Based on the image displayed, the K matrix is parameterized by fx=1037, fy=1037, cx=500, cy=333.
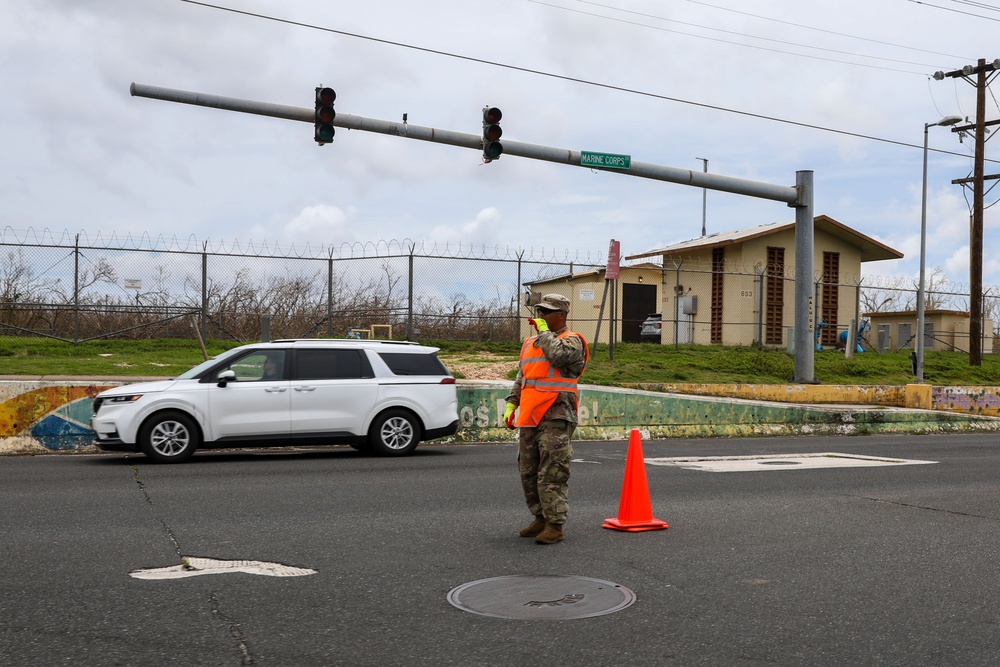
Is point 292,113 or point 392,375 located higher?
point 292,113

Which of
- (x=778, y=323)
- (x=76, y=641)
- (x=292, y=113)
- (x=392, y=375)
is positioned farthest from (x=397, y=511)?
(x=778, y=323)

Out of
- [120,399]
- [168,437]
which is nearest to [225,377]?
[168,437]

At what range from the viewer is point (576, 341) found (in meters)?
7.44

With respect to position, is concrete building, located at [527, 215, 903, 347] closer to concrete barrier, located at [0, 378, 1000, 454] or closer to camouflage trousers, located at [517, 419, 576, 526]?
concrete barrier, located at [0, 378, 1000, 454]

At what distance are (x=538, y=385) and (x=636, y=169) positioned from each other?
13.0 metres

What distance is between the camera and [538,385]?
24.3 feet

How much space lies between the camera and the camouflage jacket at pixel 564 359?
730 cm

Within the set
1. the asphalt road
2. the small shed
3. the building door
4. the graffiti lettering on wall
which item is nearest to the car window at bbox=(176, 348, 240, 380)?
the asphalt road

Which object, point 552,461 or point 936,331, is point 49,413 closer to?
point 552,461

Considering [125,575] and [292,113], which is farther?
[292,113]

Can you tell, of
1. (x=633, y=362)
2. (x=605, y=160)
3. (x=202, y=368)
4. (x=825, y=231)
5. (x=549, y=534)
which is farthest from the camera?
(x=825, y=231)

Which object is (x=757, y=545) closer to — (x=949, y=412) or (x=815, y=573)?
(x=815, y=573)

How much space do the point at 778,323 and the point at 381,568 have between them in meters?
30.2

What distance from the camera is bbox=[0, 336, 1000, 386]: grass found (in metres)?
20.1
